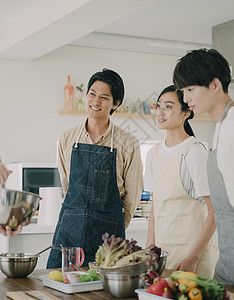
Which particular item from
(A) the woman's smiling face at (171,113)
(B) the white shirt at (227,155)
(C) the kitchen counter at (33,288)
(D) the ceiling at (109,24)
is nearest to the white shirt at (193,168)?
(A) the woman's smiling face at (171,113)

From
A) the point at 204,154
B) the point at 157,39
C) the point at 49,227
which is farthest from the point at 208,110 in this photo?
the point at 157,39

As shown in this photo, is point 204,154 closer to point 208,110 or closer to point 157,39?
point 208,110

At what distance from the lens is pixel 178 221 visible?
2514 millimetres

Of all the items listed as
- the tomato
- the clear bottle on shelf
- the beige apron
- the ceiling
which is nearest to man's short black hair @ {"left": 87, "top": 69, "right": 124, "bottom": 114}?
the beige apron

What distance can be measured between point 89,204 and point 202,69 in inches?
41.2

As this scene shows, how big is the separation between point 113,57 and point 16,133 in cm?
155

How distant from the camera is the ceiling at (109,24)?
4.03m

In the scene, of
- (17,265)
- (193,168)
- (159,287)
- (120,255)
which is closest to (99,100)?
(193,168)

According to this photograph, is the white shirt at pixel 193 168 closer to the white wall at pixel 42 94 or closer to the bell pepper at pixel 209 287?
the bell pepper at pixel 209 287

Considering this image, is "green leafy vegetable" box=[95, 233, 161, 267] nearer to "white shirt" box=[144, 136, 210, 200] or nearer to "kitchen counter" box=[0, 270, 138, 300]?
"kitchen counter" box=[0, 270, 138, 300]

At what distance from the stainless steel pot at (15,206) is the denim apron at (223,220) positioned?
2.34 ft

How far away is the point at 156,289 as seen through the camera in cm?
166

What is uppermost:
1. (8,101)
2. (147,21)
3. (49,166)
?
(147,21)

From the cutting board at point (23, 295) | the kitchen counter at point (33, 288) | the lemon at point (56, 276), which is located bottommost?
the kitchen counter at point (33, 288)
